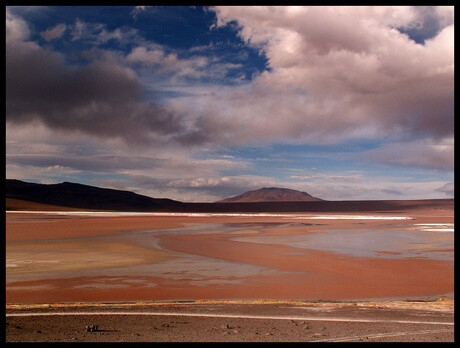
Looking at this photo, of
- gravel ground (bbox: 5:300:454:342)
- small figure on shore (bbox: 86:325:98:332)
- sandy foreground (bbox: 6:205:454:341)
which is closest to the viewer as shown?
gravel ground (bbox: 5:300:454:342)

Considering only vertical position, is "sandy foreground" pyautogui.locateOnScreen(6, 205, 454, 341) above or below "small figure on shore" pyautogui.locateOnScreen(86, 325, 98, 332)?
below

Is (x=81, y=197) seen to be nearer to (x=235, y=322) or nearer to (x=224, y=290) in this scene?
(x=224, y=290)

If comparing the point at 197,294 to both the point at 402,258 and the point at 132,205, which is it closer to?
the point at 402,258

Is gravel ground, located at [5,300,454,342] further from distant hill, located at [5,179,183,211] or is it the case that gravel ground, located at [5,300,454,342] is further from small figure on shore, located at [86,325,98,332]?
distant hill, located at [5,179,183,211]

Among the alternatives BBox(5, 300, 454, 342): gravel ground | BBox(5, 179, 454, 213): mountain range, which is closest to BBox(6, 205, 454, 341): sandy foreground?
BBox(5, 300, 454, 342): gravel ground

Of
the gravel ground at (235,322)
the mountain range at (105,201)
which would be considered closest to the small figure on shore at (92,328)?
the gravel ground at (235,322)

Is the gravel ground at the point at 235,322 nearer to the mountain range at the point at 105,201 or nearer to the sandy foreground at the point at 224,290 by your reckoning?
the sandy foreground at the point at 224,290
